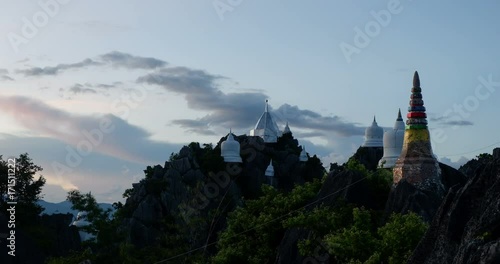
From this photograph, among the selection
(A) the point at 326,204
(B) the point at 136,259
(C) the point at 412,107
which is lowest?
(B) the point at 136,259

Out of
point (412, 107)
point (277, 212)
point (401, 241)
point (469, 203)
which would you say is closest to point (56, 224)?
point (277, 212)

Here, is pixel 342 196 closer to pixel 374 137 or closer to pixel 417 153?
pixel 417 153

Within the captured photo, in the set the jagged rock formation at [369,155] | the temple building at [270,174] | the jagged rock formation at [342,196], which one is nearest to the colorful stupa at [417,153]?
the jagged rock formation at [342,196]

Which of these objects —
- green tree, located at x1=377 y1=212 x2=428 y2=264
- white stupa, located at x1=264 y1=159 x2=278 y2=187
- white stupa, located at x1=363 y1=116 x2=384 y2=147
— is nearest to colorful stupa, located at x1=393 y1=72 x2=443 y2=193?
green tree, located at x1=377 y1=212 x2=428 y2=264

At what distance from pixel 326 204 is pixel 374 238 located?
6181 mm

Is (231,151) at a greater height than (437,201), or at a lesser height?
greater

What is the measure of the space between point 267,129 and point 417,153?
70.5 m

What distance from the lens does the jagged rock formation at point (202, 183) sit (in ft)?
217

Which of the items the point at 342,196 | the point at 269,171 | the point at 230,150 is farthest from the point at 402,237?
the point at 269,171

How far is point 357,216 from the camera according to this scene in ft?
94.6

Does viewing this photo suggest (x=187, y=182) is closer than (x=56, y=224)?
No

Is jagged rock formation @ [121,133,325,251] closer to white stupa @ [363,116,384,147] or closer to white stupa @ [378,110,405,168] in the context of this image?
white stupa @ [363,116,384,147]

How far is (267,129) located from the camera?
103 meters

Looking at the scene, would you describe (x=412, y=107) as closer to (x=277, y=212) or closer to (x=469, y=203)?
(x=277, y=212)
